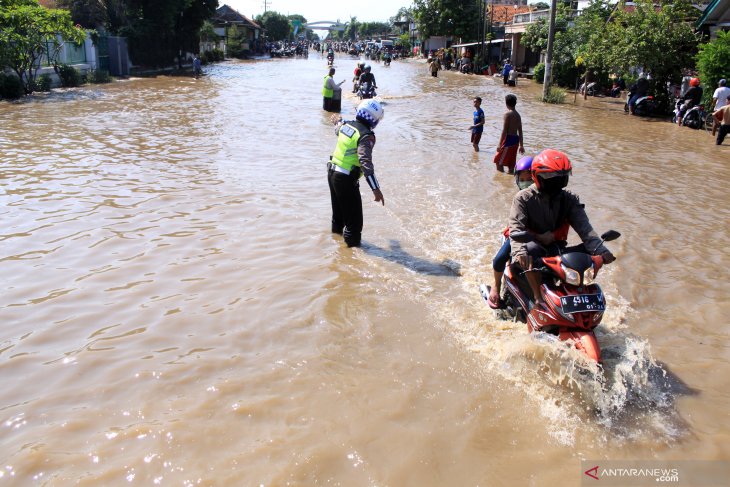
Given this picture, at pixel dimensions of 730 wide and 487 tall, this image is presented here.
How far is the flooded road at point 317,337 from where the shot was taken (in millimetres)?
3355

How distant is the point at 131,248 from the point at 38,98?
17837mm

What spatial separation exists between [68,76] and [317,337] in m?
25.3

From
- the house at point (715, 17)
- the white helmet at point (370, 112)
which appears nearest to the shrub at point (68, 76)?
the white helmet at point (370, 112)

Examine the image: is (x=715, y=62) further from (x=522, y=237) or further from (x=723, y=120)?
(x=522, y=237)

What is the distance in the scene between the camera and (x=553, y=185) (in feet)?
13.4

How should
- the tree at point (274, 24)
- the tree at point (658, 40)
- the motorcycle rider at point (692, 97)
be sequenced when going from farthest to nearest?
the tree at point (274, 24) < the tree at point (658, 40) < the motorcycle rider at point (692, 97)

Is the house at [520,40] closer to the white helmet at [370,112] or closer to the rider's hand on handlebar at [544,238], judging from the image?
the white helmet at [370,112]

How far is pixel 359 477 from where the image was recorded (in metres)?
3.17

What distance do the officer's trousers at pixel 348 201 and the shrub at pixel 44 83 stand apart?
68.8 ft

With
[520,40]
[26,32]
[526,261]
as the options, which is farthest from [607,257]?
[520,40]

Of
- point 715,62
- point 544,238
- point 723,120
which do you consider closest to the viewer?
point 544,238

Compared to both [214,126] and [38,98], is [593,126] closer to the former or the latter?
[214,126]

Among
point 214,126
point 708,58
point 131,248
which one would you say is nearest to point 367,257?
point 131,248

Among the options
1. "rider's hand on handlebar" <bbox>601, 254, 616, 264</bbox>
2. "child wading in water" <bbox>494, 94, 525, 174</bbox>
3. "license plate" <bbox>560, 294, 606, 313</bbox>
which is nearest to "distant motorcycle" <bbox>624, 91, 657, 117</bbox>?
"child wading in water" <bbox>494, 94, 525, 174</bbox>
